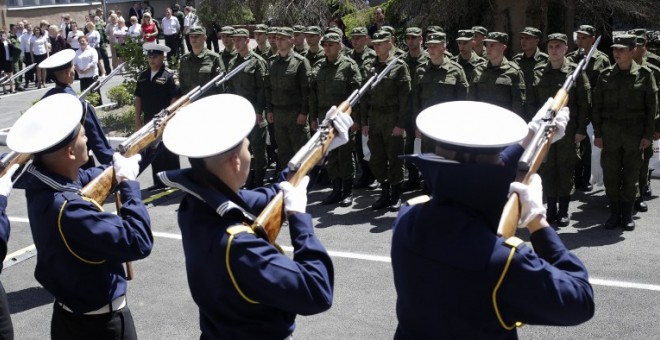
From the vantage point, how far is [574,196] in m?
9.73

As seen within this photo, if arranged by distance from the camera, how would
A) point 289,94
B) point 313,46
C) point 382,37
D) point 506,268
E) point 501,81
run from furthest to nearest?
point 313,46 < point 289,94 < point 382,37 < point 501,81 < point 506,268

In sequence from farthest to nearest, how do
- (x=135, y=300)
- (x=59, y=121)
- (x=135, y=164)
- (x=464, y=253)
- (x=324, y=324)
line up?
(x=135, y=300)
(x=324, y=324)
(x=135, y=164)
(x=59, y=121)
(x=464, y=253)

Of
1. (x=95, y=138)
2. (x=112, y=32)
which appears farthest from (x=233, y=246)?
(x=112, y=32)

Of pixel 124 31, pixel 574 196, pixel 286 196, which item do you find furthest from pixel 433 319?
pixel 124 31

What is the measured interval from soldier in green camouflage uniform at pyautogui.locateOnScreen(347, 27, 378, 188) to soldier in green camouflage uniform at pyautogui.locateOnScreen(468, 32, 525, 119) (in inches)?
63.9

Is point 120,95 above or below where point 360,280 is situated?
below

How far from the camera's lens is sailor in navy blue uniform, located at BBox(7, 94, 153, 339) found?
4.02 m

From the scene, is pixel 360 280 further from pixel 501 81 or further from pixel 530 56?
pixel 530 56

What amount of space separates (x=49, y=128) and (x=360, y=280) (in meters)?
3.57

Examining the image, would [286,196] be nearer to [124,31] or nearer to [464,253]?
[464,253]

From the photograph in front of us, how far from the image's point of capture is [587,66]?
30.3ft

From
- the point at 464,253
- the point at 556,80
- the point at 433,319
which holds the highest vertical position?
the point at 464,253

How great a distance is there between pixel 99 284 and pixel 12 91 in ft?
66.1

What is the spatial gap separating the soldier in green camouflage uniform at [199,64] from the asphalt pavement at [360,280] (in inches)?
80.9
